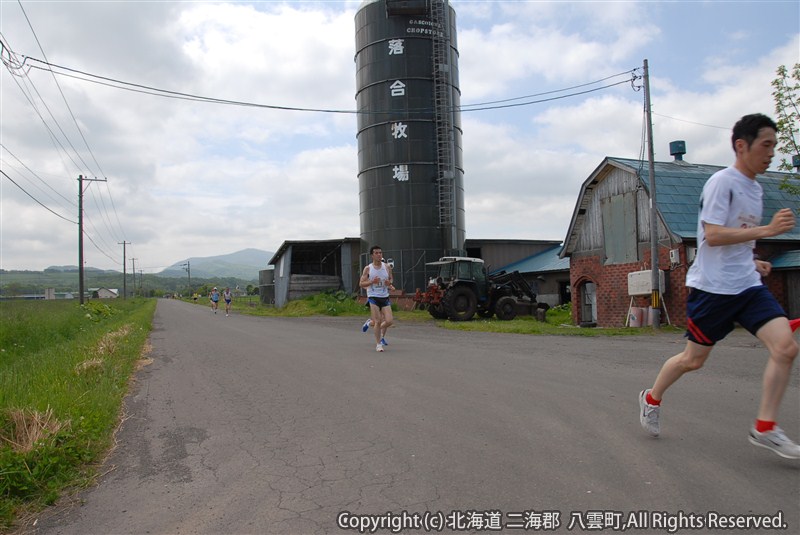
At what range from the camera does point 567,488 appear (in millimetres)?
3582

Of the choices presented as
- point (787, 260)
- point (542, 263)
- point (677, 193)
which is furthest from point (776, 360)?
point (542, 263)

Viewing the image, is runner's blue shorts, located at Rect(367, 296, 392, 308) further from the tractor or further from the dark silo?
the dark silo

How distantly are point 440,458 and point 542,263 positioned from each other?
32.2 m

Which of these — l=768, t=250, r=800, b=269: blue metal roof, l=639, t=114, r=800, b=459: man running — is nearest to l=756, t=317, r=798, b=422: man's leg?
l=639, t=114, r=800, b=459: man running

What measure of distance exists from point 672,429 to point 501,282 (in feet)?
69.1

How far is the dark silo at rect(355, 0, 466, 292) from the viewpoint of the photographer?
34.2 metres

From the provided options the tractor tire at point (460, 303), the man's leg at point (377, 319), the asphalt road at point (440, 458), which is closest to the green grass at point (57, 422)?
the asphalt road at point (440, 458)

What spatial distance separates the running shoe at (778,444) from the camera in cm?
378

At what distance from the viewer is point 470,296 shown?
75.9 ft

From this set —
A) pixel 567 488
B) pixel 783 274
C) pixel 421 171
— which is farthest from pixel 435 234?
pixel 567 488

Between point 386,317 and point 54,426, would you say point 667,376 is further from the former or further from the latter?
point 386,317

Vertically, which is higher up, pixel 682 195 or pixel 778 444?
pixel 682 195

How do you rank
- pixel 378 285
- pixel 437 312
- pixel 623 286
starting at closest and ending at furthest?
pixel 378 285 → pixel 623 286 → pixel 437 312

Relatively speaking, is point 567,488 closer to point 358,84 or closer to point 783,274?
point 783,274
